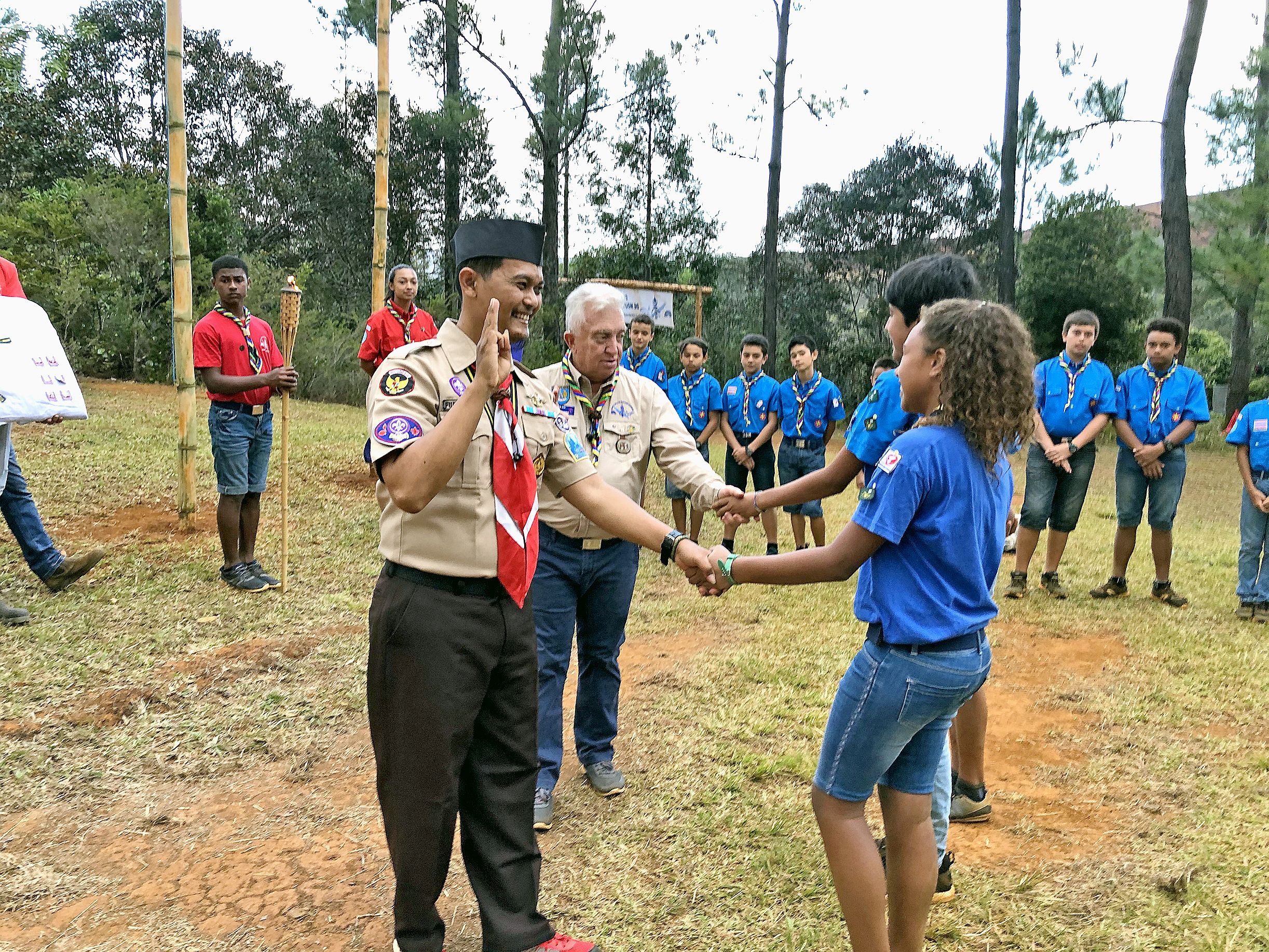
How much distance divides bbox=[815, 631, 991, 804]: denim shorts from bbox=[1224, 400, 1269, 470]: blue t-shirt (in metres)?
5.14

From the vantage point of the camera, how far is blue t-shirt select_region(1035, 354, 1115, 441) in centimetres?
668

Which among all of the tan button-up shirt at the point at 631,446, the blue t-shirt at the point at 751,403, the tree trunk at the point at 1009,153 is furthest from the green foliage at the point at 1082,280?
the tan button-up shirt at the point at 631,446

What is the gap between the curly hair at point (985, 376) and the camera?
7.16 ft

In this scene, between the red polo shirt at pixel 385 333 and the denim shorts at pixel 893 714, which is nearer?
the denim shorts at pixel 893 714

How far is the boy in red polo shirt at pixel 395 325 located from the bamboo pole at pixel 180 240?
1.34 metres

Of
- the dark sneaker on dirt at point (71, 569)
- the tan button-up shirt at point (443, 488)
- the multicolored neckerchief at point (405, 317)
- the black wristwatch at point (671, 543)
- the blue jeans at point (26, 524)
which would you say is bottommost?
the dark sneaker on dirt at point (71, 569)

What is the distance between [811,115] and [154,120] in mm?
19874

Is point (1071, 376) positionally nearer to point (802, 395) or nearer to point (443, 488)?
point (802, 395)

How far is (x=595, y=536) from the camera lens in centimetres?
347

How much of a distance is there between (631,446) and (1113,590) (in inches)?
196

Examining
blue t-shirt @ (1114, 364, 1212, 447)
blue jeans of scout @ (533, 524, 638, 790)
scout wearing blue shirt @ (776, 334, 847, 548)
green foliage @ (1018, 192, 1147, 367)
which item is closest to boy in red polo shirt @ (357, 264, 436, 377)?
scout wearing blue shirt @ (776, 334, 847, 548)

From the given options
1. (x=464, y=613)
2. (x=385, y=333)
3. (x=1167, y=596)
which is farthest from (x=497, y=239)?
(x=1167, y=596)

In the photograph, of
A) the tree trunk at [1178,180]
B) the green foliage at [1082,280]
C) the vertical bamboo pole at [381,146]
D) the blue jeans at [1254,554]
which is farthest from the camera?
the green foliage at [1082,280]

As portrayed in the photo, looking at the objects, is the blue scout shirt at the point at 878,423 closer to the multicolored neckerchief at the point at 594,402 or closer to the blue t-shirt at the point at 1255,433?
the multicolored neckerchief at the point at 594,402
